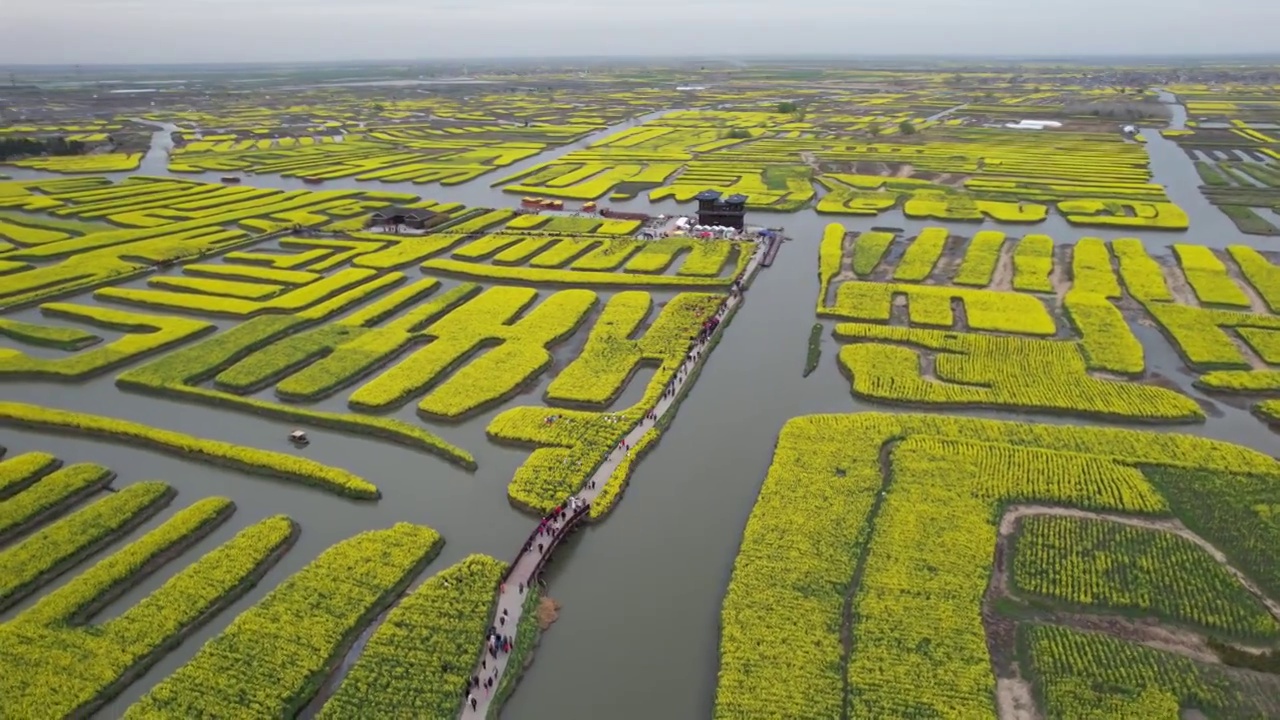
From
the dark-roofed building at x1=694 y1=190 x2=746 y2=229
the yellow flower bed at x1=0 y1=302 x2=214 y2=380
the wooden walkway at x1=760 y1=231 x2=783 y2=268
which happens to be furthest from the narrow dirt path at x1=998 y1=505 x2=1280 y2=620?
the yellow flower bed at x1=0 y1=302 x2=214 y2=380

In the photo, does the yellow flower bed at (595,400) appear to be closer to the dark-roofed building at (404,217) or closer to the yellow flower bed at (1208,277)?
the dark-roofed building at (404,217)

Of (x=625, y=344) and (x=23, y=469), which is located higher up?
(x=625, y=344)

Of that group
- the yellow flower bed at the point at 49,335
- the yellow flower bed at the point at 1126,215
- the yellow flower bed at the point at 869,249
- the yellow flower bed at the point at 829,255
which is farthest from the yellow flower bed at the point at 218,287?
the yellow flower bed at the point at 1126,215

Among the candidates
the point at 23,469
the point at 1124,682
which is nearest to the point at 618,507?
the point at 1124,682

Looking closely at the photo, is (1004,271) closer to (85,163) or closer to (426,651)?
(426,651)

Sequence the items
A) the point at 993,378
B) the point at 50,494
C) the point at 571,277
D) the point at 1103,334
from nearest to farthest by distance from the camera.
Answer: the point at 50,494 → the point at 993,378 → the point at 1103,334 → the point at 571,277

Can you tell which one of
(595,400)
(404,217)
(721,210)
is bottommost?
(595,400)

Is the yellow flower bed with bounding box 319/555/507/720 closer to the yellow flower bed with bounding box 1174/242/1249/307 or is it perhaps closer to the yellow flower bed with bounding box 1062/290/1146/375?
the yellow flower bed with bounding box 1062/290/1146/375
